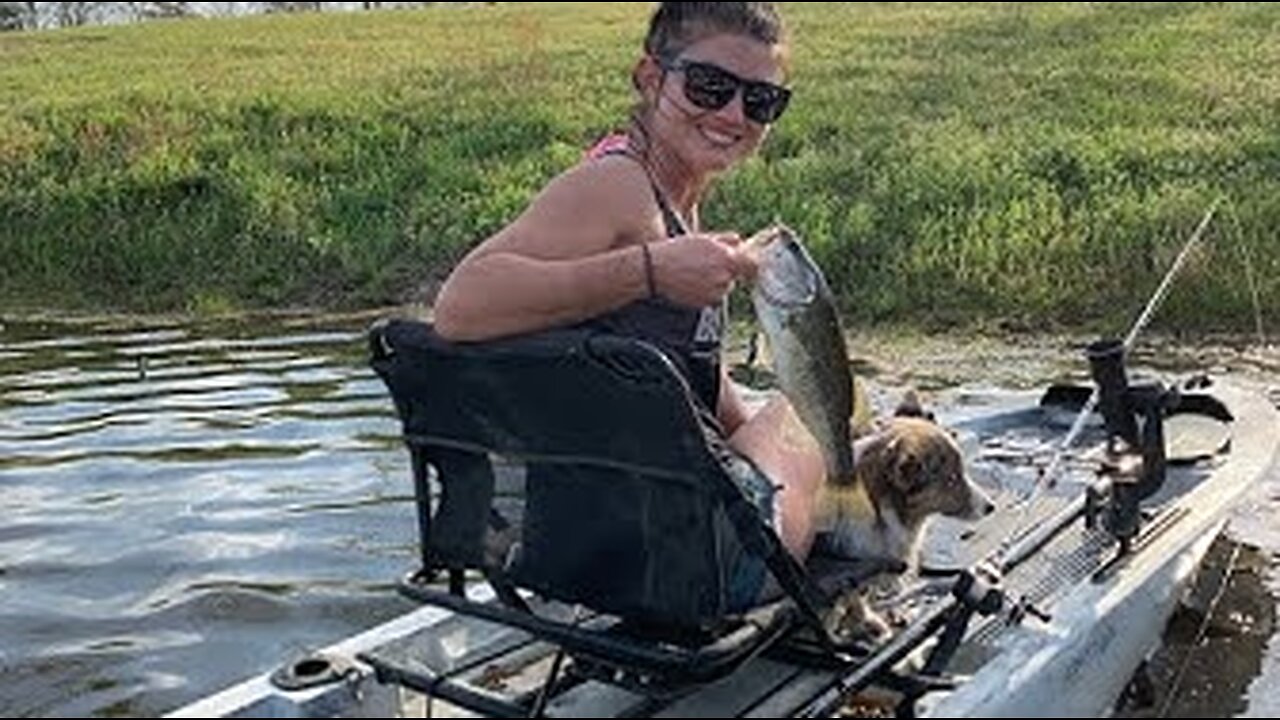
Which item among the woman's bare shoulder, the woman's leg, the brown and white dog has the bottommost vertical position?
the brown and white dog

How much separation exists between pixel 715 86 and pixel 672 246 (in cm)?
55

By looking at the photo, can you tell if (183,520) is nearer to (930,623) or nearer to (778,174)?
(930,623)

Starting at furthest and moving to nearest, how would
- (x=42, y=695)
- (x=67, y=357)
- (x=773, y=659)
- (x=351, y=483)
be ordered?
(x=67, y=357) → (x=351, y=483) → (x=42, y=695) → (x=773, y=659)

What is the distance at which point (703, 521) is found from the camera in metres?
4.17

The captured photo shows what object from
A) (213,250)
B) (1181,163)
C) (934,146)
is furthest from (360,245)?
(1181,163)

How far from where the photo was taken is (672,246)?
405 centimetres

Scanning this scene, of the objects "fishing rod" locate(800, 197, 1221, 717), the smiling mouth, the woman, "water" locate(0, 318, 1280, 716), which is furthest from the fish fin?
"water" locate(0, 318, 1280, 716)

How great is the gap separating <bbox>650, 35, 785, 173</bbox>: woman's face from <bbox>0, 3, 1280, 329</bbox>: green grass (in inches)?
307

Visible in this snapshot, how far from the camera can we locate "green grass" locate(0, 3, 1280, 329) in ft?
41.3

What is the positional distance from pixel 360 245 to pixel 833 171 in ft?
13.3

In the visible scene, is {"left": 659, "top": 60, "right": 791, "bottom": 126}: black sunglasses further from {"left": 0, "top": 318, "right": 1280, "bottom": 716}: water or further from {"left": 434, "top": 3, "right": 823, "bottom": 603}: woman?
{"left": 0, "top": 318, "right": 1280, "bottom": 716}: water

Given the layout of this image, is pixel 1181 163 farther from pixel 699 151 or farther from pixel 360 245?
pixel 699 151

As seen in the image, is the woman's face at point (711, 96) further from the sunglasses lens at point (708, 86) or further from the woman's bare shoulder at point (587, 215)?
the woman's bare shoulder at point (587, 215)

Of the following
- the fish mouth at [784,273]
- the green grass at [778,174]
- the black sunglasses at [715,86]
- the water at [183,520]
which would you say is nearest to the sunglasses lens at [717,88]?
the black sunglasses at [715,86]
